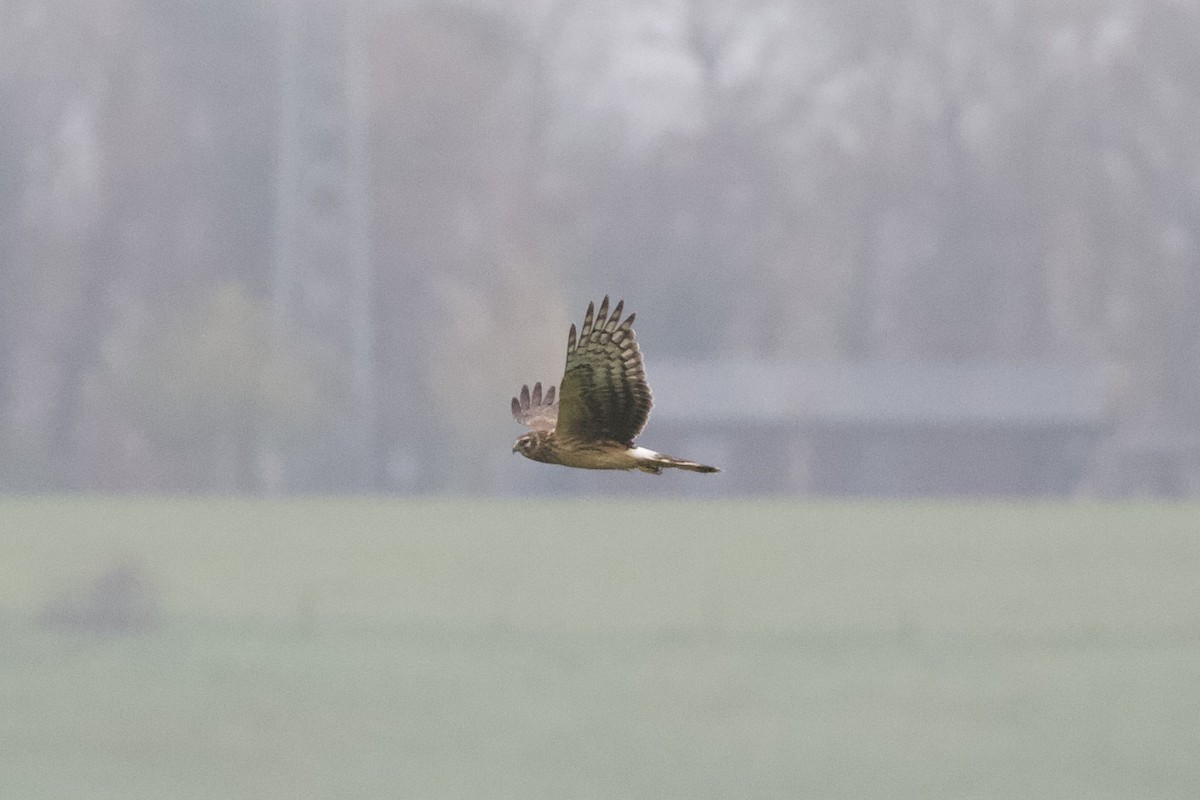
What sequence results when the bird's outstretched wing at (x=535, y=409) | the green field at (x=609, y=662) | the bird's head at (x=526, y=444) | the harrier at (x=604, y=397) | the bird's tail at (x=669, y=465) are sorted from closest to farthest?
1. the bird's tail at (x=669, y=465)
2. the harrier at (x=604, y=397)
3. the bird's head at (x=526, y=444)
4. the bird's outstretched wing at (x=535, y=409)
5. the green field at (x=609, y=662)

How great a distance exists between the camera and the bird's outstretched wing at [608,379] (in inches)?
231

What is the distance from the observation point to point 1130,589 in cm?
5394

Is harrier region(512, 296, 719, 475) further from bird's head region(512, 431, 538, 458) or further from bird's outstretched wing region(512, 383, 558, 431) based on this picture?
bird's outstretched wing region(512, 383, 558, 431)

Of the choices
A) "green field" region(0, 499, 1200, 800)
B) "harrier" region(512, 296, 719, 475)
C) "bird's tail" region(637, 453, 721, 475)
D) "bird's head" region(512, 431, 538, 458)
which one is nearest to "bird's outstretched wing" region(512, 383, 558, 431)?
"bird's head" region(512, 431, 538, 458)

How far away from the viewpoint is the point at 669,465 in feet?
18.4

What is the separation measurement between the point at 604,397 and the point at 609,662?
165 feet

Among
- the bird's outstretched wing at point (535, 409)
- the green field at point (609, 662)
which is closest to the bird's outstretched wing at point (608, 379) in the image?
the bird's outstretched wing at point (535, 409)

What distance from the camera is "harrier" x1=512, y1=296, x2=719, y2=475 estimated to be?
5.87 metres

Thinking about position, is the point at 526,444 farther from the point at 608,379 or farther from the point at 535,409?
the point at 535,409

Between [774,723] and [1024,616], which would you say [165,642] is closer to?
[774,723]

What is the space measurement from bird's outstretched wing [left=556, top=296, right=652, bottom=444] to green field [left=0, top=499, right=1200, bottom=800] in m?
37.9

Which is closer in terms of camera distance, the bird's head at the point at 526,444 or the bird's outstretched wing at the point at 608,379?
the bird's outstretched wing at the point at 608,379

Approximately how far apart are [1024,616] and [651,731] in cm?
1173

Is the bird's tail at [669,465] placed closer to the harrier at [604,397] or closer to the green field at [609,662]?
the harrier at [604,397]
